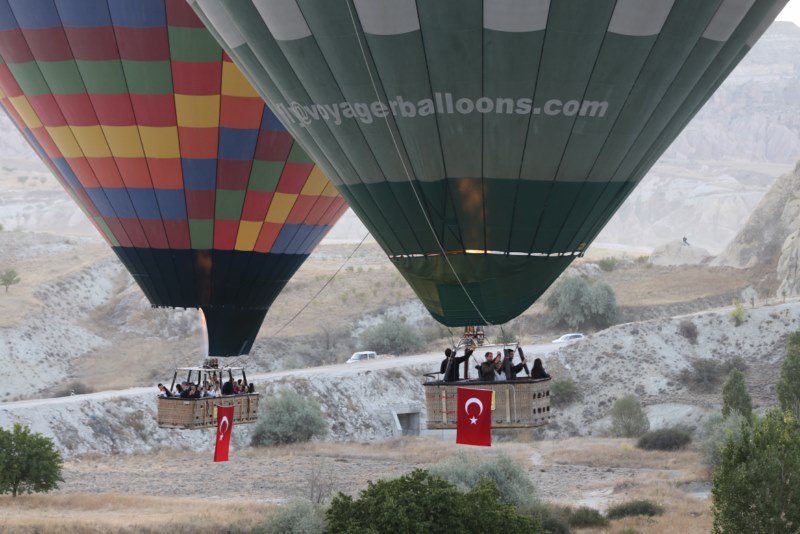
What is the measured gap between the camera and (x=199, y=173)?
74.6 ft

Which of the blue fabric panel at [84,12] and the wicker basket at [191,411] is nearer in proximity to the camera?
the blue fabric panel at [84,12]

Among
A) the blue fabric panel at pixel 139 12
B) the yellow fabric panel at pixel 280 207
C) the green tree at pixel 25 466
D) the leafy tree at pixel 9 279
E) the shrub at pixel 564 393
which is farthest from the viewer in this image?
the leafy tree at pixel 9 279

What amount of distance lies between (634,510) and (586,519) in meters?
1.63

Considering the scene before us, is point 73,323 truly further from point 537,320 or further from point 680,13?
point 680,13

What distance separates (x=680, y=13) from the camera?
13414mm

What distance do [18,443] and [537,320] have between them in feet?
141

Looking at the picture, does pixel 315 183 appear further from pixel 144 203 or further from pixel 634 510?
pixel 634 510

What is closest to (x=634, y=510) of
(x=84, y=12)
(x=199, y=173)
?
(x=199, y=173)

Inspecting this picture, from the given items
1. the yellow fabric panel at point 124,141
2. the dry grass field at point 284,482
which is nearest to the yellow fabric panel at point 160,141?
the yellow fabric panel at point 124,141

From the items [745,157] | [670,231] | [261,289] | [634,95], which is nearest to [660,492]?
[261,289]

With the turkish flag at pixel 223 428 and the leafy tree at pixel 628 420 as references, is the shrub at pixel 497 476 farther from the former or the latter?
the leafy tree at pixel 628 420

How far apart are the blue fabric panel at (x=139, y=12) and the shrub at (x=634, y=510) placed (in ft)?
56.5

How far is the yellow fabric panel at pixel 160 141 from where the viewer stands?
22.2 metres

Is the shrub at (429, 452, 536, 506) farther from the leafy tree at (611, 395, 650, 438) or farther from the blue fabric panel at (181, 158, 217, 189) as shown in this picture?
the leafy tree at (611, 395, 650, 438)
